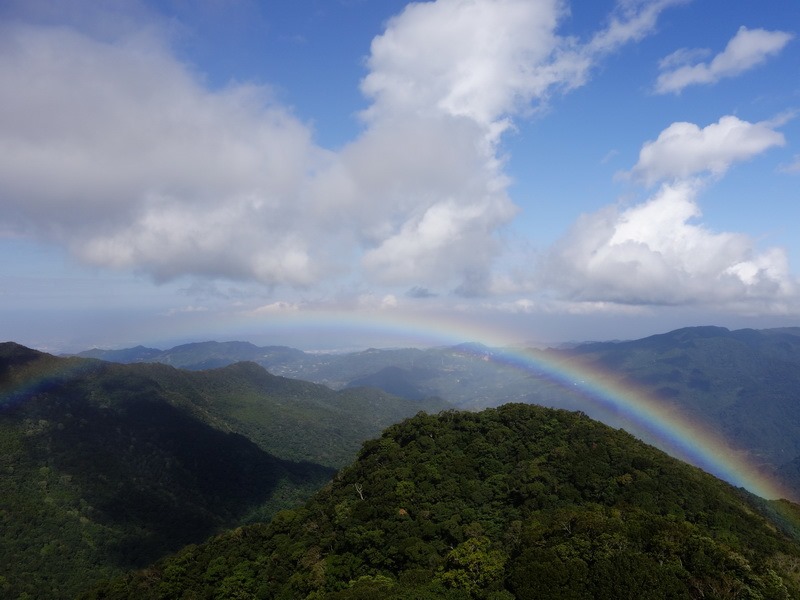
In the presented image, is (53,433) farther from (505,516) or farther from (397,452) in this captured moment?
(505,516)

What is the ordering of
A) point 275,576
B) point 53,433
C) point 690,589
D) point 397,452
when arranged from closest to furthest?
point 690,589 → point 275,576 → point 397,452 → point 53,433

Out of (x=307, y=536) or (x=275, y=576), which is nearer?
(x=275, y=576)

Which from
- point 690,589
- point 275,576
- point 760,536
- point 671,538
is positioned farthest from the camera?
point 275,576

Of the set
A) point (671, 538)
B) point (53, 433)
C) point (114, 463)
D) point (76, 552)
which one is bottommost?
point (76, 552)

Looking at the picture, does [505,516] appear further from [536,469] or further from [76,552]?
[76,552]

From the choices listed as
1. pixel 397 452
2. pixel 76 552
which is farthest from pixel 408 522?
pixel 76 552

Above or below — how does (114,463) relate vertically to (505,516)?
below

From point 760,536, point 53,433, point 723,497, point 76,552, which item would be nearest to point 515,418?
point 723,497
